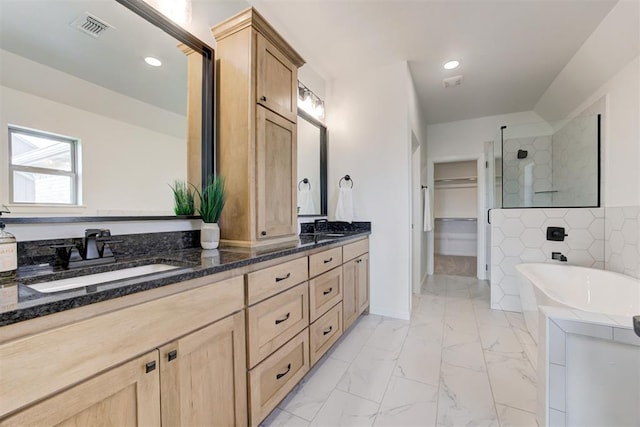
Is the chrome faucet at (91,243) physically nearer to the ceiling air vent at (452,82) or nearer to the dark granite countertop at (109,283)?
the dark granite countertop at (109,283)

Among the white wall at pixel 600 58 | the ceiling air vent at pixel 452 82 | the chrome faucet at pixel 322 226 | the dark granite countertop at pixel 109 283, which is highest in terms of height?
the ceiling air vent at pixel 452 82

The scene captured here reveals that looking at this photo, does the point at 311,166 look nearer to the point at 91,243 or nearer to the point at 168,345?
the point at 91,243

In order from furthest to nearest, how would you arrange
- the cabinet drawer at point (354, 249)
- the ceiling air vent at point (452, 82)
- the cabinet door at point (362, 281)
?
1. the ceiling air vent at point (452, 82)
2. the cabinet door at point (362, 281)
3. the cabinet drawer at point (354, 249)

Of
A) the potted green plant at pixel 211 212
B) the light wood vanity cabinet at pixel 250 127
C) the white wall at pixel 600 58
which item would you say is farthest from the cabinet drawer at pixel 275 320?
the white wall at pixel 600 58

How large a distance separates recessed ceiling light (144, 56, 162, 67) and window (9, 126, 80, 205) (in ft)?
1.92

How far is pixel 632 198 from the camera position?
6.95 ft

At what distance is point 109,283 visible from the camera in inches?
30.2

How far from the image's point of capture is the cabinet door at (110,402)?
594 mm

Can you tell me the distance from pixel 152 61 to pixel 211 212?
87cm

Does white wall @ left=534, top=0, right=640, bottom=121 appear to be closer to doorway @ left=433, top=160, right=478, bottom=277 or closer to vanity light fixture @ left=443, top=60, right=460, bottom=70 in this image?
vanity light fixture @ left=443, top=60, right=460, bottom=70

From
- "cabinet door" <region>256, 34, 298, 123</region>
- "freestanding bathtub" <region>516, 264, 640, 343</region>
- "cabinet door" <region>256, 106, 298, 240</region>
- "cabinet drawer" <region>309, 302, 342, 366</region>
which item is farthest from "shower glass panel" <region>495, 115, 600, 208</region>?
"cabinet door" <region>256, 34, 298, 123</region>

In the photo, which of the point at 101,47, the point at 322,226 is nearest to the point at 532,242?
the point at 322,226

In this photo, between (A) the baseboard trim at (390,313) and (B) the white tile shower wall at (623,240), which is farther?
(A) the baseboard trim at (390,313)

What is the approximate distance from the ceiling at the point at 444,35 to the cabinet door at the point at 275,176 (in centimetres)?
86
